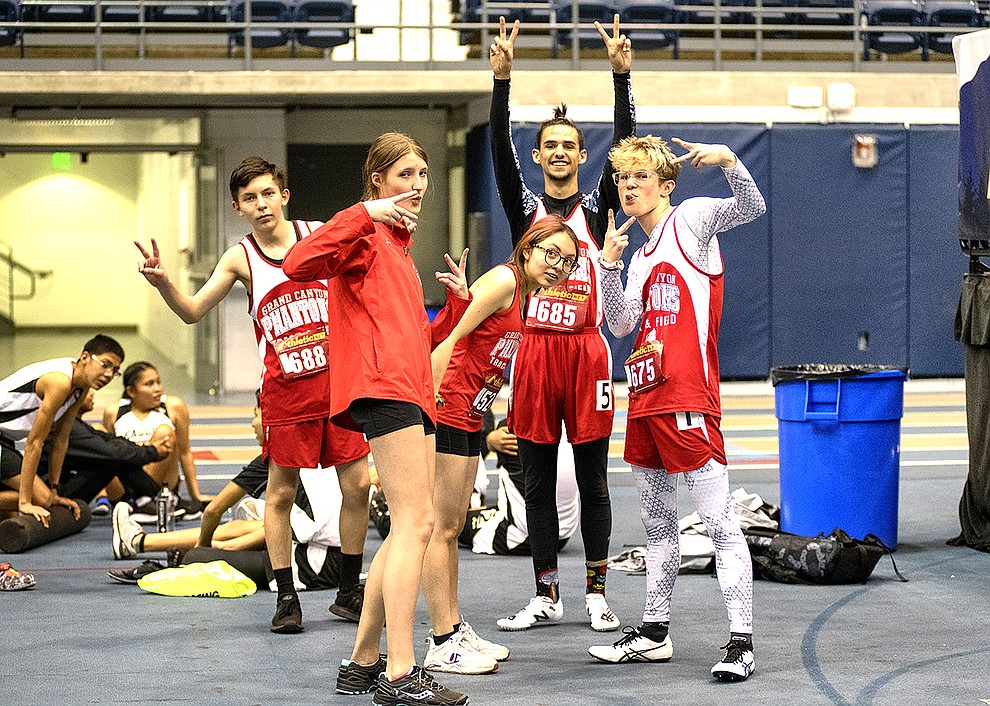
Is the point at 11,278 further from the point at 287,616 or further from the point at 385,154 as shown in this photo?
the point at 385,154

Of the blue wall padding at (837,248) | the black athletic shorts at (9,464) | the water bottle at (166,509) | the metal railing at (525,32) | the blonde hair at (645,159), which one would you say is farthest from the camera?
the blue wall padding at (837,248)

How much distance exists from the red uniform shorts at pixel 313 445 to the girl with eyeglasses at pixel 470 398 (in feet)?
2.21

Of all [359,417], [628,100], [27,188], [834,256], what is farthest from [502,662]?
[27,188]

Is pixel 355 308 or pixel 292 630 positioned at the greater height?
pixel 355 308

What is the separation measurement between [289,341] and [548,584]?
5.01 ft

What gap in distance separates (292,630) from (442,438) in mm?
1185

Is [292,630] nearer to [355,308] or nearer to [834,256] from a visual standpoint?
[355,308]

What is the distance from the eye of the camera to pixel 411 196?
4520mm

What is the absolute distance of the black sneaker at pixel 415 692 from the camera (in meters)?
4.33

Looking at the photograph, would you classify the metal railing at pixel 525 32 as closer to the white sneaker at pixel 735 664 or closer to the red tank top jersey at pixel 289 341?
the red tank top jersey at pixel 289 341

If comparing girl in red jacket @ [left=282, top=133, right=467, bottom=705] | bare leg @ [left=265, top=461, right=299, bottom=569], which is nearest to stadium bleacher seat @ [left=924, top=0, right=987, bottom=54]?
bare leg @ [left=265, top=461, right=299, bottom=569]

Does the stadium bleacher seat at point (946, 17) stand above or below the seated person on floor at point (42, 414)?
above

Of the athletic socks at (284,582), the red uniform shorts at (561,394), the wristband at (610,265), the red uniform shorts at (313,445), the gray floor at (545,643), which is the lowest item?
the gray floor at (545,643)

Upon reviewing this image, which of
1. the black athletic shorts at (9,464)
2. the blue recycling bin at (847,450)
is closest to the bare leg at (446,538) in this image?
the blue recycling bin at (847,450)
